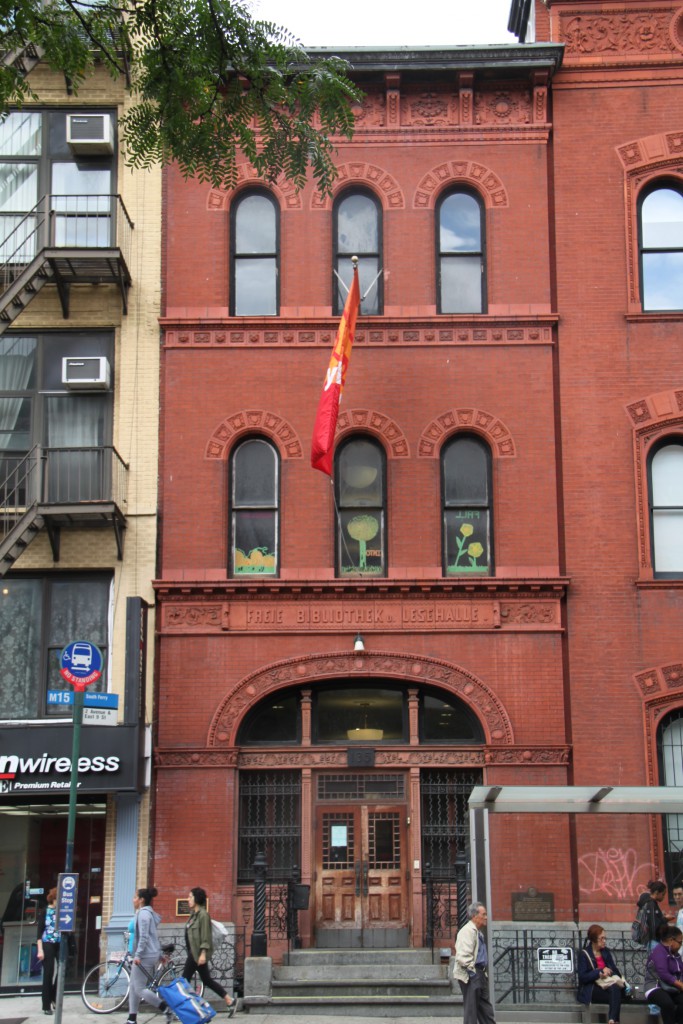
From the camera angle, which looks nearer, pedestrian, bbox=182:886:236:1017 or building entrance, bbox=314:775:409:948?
pedestrian, bbox=182:886:236:1017

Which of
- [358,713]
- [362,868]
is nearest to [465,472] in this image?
[358,713]

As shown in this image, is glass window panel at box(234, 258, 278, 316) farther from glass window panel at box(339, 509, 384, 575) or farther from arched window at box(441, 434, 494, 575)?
arched window at box(441, 434, 494, 575)

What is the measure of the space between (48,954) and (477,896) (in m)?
5.59

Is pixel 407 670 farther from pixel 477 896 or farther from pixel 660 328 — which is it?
pixel 660 328

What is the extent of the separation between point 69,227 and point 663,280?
9738 millimetres

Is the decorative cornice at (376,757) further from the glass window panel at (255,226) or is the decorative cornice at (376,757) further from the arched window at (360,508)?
the glass window panel at (255,226)

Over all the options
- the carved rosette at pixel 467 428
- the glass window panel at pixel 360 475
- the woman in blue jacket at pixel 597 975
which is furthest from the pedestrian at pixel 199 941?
the carved rosette at pixel 467 428

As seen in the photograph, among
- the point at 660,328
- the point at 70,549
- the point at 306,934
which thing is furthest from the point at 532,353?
the point at 306,934

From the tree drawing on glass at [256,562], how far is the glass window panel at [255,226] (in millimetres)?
5073

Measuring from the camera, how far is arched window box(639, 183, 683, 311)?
22.7 m

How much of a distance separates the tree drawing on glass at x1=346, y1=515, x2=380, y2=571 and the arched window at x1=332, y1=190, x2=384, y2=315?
3.41 metres

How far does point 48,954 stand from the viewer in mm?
17969

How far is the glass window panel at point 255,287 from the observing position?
2273cm

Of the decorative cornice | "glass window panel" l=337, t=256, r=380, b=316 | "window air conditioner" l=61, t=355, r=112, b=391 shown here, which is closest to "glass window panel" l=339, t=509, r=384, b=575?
the decorative cornice
